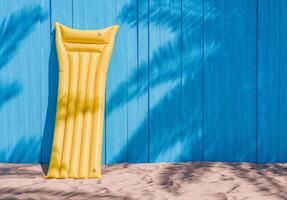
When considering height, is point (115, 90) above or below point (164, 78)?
below

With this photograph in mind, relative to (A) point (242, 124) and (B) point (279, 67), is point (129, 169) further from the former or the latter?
(B) point (279, 67)

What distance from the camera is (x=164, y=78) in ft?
13.1

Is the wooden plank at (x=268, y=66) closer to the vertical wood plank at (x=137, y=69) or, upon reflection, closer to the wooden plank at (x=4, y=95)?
the vertical wood plank at (x=137, y=69)

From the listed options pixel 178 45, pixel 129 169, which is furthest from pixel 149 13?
pixel 129 169

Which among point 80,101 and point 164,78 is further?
point 164,78

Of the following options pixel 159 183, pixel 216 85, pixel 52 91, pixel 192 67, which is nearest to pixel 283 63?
pixel 216 85

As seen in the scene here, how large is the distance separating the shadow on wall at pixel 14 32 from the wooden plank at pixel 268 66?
2127mm

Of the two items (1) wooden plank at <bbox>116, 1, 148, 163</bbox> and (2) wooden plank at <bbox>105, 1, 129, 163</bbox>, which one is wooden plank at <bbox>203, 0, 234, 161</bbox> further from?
(2) wooden plank at <bbox>105, 1, 129, 163</bbox>

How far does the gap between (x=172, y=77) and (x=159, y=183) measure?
1.13 meters

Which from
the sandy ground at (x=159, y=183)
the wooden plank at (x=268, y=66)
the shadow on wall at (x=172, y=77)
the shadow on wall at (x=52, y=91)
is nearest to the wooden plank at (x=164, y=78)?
the shadow on wall at (x=172, y=77)

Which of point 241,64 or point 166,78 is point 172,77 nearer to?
point 166,78

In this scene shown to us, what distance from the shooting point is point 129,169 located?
381cm

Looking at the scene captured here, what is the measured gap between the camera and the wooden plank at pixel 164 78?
3988mm

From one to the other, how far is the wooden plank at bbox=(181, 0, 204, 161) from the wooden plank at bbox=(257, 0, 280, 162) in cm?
59
